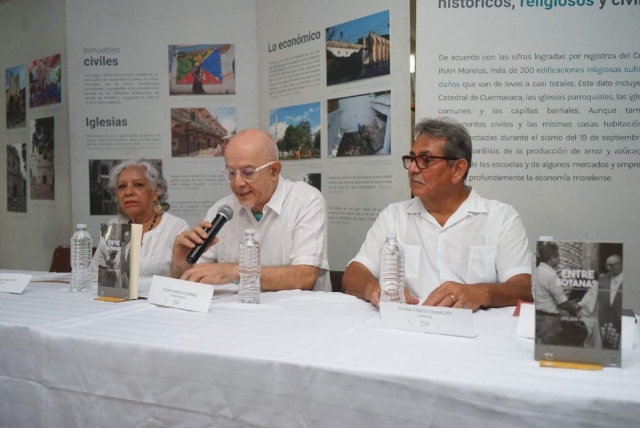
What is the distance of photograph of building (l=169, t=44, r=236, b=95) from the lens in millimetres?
3697

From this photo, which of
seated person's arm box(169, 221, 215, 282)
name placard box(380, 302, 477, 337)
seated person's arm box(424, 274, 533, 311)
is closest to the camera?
name placard box(380, 302, 477, 337)

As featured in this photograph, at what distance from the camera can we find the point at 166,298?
1.80 m

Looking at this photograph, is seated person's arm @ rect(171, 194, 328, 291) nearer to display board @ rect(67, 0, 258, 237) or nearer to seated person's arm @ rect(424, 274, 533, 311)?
seated person's arm @ rect(424, 274, 533, 311)

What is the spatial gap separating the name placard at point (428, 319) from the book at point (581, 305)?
0.21 metres

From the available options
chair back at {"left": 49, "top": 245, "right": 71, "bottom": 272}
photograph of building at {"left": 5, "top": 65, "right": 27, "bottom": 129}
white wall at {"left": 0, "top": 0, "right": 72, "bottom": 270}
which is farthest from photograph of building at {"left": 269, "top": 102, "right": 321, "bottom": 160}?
photograph of building at {"left": 5, "top": 65, "right": 27, "bottom": 129}

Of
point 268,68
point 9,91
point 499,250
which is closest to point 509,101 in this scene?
point 499,250

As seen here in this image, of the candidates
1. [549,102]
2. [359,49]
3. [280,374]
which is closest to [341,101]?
[359,49]

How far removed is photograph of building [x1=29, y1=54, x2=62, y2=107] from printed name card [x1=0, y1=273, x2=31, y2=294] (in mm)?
2649

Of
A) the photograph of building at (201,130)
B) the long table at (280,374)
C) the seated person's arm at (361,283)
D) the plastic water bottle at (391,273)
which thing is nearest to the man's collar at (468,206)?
the seated person's arm at (361,283)

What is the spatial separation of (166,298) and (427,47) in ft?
6.08

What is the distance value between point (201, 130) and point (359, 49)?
125 centimetres

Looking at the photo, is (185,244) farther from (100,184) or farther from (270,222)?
(100,184)

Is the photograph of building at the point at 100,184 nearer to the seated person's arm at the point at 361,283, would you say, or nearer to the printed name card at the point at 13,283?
the printed name card at the point at 13,283

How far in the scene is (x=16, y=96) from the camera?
4719 millimetres
